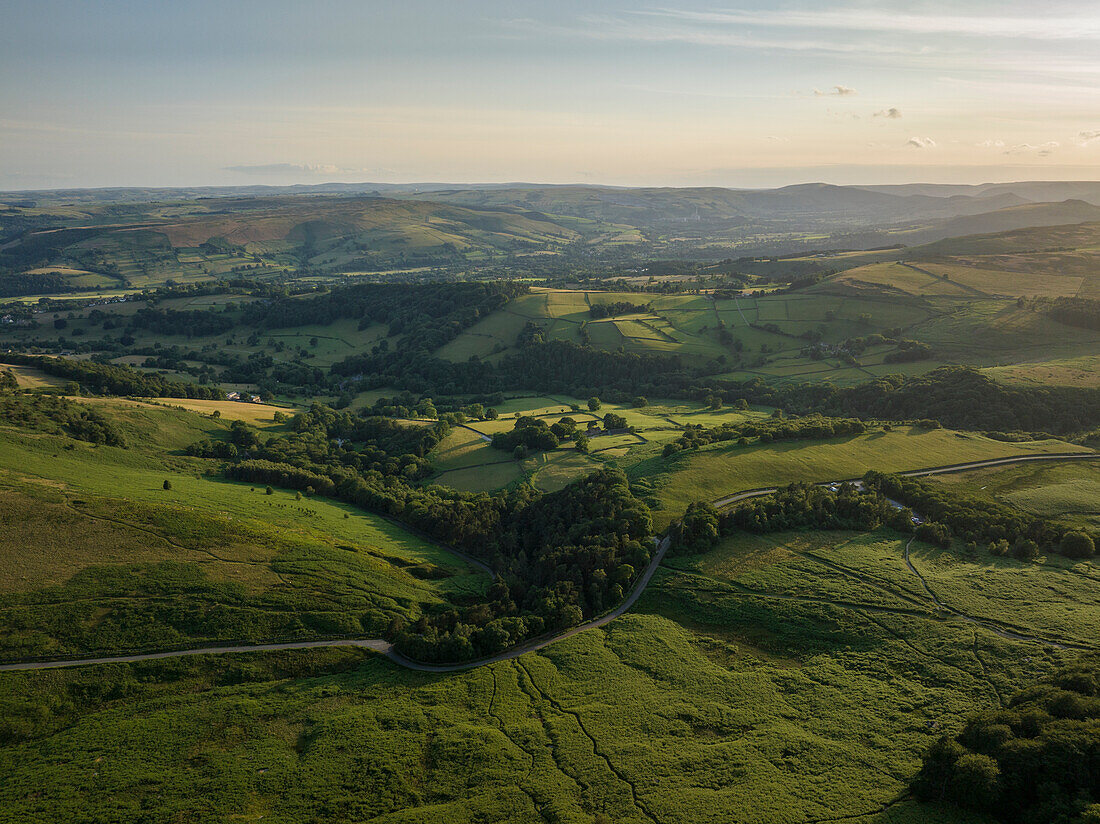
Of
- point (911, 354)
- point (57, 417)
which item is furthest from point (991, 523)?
point (57, 417)

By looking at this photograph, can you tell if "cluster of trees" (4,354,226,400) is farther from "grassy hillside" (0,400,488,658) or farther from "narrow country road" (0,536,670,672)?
"narrow country road" (0,536,670,672)

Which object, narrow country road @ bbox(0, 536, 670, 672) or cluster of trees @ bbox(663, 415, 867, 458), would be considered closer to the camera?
narrow country road @ bbox(0, 536, 670, 672)

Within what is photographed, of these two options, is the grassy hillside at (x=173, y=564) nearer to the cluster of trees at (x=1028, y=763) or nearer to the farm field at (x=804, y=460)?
the farm field at (x=804, y=460)

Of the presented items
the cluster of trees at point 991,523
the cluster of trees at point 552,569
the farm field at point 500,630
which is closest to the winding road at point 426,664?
the farm field at point 500,630

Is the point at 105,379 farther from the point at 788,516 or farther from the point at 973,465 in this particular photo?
the point at 973,465

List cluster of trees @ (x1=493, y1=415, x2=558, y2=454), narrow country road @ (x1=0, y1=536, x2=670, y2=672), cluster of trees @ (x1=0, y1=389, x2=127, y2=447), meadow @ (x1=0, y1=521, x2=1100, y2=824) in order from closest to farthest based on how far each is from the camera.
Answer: meadow @ (x1=0, y1=521, x2=1100, y2=824) → narrow country road @ (x1=0, y1=536, x2=670, y2=672) → cluster of trees @ (x1=0, y1=389, x2=127, y2=447) → cluster of trees @ (x1=493, y1=415, x2=558, y2=454)

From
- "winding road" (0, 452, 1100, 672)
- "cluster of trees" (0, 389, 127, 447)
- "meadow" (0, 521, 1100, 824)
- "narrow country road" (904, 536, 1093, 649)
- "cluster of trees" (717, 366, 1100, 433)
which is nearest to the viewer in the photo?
"meadow" (0, 521, 1100, 824)

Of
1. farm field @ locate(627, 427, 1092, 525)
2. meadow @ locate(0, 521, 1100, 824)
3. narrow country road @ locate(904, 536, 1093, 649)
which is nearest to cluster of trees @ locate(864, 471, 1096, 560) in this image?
meadow @ locate(0, 521, 1100, 824)

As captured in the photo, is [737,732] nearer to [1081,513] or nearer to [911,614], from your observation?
[911,614]
